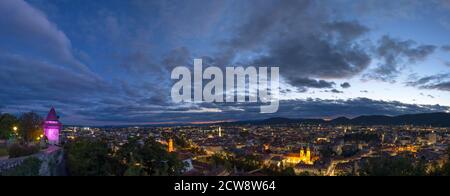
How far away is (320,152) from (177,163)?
70222mm

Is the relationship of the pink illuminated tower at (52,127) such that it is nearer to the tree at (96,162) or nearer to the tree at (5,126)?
the tree at (5,126)

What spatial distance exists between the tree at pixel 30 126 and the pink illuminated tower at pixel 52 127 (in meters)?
1.10

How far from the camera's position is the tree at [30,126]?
3278 centimetres

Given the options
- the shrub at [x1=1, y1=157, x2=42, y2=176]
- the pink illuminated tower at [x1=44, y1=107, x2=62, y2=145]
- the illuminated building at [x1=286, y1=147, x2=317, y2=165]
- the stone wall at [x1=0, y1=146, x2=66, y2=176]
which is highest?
the pink illuminated tower at [x1=44, y1=107, x2=62, y2=145]

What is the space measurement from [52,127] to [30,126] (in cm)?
183

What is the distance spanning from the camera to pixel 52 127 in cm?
3338

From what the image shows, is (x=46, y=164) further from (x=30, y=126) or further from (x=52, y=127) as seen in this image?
(x=30, y=126)

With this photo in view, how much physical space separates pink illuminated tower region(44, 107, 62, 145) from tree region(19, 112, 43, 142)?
110 centimetres

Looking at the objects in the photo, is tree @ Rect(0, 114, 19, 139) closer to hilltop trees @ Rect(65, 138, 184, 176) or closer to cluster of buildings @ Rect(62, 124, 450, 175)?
cluster of buildings @ Rect(62, 124, 450, 175)

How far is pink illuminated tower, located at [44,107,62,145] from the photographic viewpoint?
1305 inches

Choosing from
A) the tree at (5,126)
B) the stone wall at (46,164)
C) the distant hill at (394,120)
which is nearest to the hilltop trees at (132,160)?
the stone wall at (46,164)

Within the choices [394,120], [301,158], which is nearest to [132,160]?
[301,158]

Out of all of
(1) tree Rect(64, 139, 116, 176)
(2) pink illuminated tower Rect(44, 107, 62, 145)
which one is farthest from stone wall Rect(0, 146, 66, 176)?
(2) pink illuminated tower Rect(44, 107, 62, 145)
